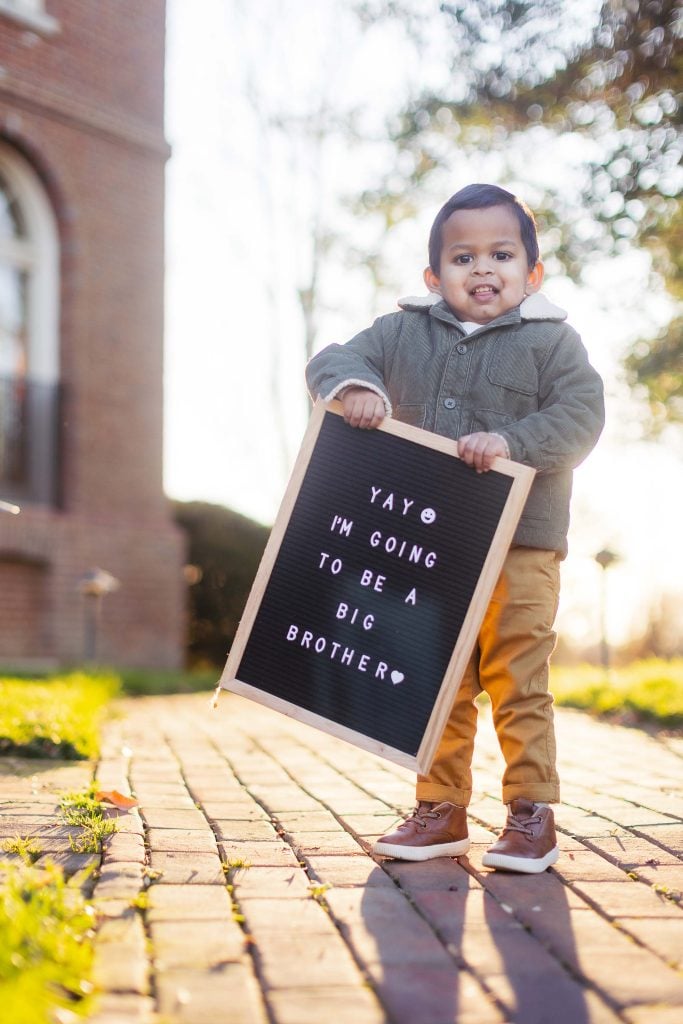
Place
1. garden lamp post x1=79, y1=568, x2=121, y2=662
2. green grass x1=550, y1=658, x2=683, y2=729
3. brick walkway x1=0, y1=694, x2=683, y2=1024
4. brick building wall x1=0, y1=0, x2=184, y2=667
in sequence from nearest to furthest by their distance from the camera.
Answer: brick walkway x1=0, y1=694, x2=683, y2=1024
green grass x1=550, y1=658, x2=683, y2=729
garden lamp post x1=79, y1=568, x2=121, y2=662
brick building wall x1=0, y1=0, x2=184, y2=667

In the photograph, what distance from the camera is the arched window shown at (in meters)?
10.9

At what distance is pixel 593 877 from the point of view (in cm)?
286

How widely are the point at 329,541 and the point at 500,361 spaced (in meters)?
0.68

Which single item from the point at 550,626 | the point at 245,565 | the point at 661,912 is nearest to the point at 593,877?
the point at 661,912

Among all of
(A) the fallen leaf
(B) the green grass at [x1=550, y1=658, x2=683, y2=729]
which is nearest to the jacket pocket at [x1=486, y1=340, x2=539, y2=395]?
(A) the fallen leaf

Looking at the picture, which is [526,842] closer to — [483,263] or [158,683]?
[483,263]

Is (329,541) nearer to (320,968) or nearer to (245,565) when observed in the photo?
(320,968)

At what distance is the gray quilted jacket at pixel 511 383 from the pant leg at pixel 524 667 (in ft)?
0.32

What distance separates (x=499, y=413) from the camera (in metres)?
→ 3.21

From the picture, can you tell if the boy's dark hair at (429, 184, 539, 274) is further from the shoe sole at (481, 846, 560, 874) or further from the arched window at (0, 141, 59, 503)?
the arched window at (0, 141, 59, 503)

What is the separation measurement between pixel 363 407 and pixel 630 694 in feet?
18.2

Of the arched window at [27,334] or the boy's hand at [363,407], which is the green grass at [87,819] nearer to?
the boy's hand at [363,407]

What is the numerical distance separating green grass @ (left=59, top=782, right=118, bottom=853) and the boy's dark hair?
1.81m

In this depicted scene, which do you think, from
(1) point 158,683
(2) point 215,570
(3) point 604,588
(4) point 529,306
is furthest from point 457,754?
(2) point 215,570
